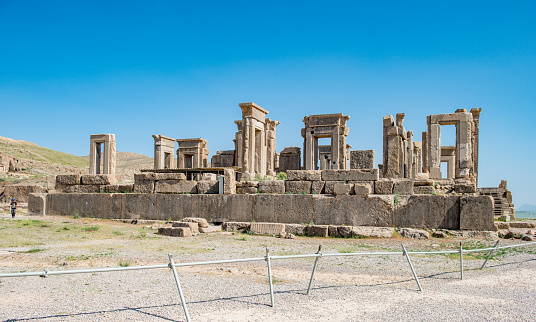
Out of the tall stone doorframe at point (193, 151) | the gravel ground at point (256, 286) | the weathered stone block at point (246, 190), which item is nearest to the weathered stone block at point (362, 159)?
the weathered stone block at point (246, 190)

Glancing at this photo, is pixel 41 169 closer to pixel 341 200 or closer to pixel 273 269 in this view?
pixel 341 200

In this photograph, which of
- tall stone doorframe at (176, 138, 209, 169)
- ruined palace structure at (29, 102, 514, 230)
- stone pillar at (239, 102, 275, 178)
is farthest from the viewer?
tall stone doorframe at (176, 138, 209, 169)

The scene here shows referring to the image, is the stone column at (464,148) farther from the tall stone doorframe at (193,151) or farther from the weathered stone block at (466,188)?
the tall stone doorframe at (193,151)

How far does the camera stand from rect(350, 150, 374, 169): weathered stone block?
1484 centimetres

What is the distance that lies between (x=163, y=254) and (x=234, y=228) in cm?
471

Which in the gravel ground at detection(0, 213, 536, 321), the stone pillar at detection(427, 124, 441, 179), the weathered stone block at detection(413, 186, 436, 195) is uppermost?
the stone pillar at detection(427, 124, 441, 179)

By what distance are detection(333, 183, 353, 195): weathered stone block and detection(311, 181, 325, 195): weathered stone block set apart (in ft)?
2.00

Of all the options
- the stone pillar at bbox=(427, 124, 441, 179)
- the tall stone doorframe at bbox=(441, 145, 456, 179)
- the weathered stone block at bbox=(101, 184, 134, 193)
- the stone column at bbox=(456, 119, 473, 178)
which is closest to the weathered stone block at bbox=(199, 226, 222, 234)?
the weathered stone block at bbox=(101, 184, 134, 193)

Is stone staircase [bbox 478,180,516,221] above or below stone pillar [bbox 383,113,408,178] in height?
below

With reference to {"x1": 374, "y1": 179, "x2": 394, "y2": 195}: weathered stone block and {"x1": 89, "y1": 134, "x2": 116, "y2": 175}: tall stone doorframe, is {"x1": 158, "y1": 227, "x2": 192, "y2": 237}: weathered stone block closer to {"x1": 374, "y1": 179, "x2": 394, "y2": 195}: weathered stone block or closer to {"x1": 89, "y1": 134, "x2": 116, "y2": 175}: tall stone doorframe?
{"x1": 374, "y1": 179, "x2": 394, "y2": 195}: weathered stone block

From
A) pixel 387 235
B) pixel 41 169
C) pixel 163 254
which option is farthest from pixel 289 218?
pixel 41 169

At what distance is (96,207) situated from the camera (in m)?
16.0

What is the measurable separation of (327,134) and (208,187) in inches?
501

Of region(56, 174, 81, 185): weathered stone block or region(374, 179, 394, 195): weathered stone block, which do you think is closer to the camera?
region(374, 179, 394, 195): weathered stone block
